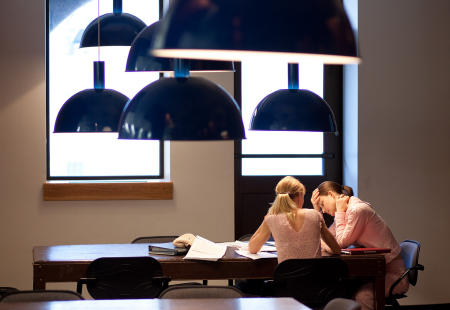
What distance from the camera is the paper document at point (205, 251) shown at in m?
4.95

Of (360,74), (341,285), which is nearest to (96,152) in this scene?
(360,74)

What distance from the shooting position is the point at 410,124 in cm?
695

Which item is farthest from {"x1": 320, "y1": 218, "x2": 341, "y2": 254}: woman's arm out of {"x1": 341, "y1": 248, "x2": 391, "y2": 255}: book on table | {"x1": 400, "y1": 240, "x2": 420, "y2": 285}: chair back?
{"x1": 400, "y1": 240, "x2": 420, "y2": 285}: chair back

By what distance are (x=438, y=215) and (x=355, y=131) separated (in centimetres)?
115

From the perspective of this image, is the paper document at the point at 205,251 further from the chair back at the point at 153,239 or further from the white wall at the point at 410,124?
the white wall at the point at 410,124

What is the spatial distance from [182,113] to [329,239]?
9.09 ft

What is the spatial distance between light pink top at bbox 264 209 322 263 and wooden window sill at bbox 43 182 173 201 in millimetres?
2060

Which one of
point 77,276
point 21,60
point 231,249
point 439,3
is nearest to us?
point 77,276

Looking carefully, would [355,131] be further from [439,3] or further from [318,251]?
[318,251]

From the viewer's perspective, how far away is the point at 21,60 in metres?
6.54

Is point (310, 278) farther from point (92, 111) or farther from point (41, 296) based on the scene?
point (92, 111)

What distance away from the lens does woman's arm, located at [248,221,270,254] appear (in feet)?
16.5

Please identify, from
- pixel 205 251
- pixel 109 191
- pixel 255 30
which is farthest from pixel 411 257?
pixel 255 30

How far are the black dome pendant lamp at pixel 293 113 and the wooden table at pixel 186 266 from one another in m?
1.56
